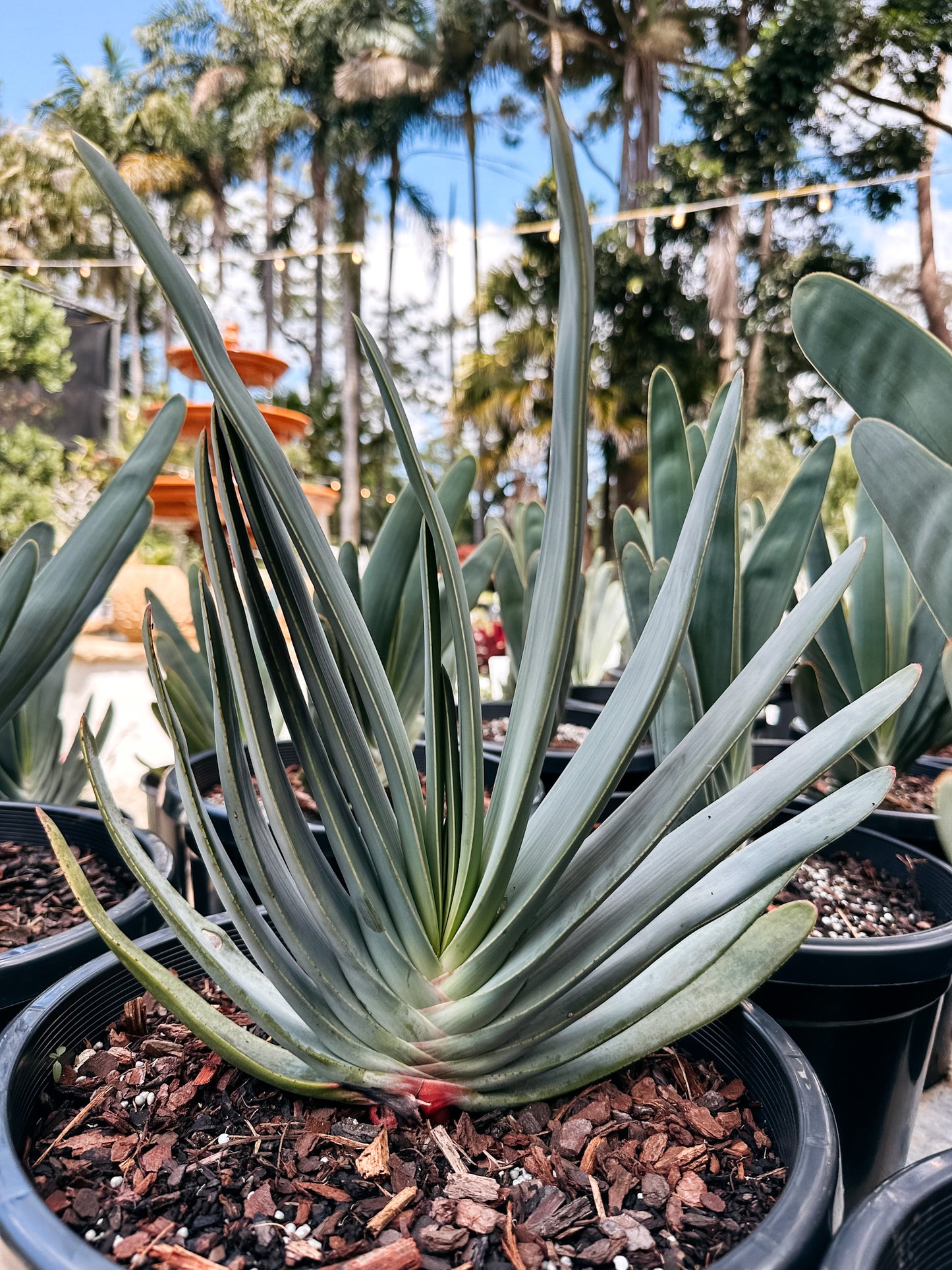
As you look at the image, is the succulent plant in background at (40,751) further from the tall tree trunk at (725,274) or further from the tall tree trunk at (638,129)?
the tall tree trunk at (638,129)

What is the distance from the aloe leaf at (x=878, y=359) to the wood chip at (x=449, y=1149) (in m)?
0.47

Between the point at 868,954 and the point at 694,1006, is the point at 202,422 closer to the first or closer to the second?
the point at 868,954

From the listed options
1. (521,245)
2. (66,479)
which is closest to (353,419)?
(521,245)

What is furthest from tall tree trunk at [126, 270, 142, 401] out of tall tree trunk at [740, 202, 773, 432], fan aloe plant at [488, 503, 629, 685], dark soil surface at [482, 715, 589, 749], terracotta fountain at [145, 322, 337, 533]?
dark soil surface at [482, 715, 589, 749]

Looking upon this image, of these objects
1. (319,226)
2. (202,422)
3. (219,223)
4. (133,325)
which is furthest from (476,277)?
(202,422)

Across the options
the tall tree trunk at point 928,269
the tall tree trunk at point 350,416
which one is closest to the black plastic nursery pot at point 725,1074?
the tall tree trunk at point 928,269

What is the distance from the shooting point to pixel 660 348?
11031mm

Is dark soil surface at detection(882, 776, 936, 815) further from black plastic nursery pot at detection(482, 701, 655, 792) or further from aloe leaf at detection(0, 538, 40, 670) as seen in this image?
aloe leaf at detection(0, 538, 40, 670)

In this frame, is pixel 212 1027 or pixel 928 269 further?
pixel 928 269

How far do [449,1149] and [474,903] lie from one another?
0.13 meters

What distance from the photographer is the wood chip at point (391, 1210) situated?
43 cm

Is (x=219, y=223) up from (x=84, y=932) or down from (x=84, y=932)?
up

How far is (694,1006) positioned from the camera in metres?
0.48

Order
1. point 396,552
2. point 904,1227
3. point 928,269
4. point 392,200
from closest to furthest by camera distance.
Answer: point 904,1227 → point 396,552 → point 928,269 → point 392,200
